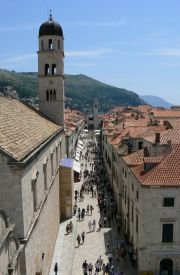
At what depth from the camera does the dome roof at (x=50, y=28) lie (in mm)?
39781

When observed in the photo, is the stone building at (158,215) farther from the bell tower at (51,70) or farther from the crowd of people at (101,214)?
the bell tower at (51,70)

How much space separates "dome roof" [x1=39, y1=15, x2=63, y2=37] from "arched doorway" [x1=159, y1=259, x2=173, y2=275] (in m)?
25.0

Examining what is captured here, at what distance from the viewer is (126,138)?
43.5 metres

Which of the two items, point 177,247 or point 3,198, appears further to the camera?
point 177,247

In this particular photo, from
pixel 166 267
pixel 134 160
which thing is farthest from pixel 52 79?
pixel 166 267

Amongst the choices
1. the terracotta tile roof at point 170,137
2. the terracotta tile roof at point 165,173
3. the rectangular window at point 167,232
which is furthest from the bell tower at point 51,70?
the rectangular window at point 167,232

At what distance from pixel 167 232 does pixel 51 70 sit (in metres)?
22.4

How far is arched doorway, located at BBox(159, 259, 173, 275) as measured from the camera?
26064 mm

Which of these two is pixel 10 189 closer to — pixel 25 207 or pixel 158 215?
pixel 25 207

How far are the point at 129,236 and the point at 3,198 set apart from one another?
56.3ft

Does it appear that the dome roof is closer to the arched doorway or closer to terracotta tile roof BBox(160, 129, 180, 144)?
terracotta tile roof BBox(160, 129, 180, 144)

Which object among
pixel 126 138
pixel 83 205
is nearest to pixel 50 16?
pixel 126 138

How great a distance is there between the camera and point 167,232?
2564cm

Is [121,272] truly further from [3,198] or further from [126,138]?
[126,138]
